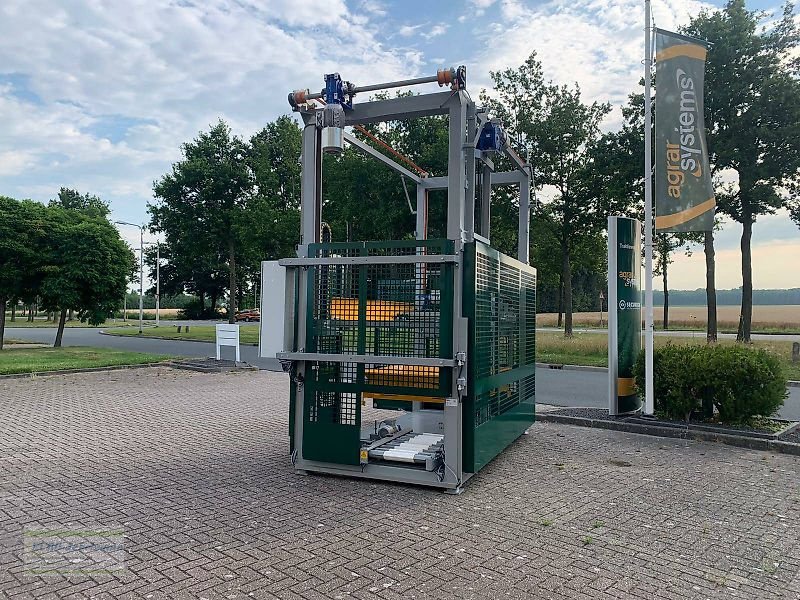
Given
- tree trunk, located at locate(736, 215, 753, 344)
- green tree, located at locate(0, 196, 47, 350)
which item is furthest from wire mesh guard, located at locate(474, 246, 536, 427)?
tree trunk, located at locate(736, 215, 753, 344)

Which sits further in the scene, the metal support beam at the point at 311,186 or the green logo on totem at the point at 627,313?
the green logo on totem at the point at 627,313

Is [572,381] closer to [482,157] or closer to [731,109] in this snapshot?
[482,157]

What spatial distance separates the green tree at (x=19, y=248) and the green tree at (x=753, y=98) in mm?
24125

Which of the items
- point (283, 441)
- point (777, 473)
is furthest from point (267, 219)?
point (777, 473)

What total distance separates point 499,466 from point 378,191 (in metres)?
19.4

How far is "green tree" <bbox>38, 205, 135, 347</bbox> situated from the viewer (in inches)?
809

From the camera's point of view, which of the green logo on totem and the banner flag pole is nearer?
the banner flag pole

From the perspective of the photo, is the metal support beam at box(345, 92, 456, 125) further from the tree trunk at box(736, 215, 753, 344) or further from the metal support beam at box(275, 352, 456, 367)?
the tree trunk at box(736, 215, 753, 344)

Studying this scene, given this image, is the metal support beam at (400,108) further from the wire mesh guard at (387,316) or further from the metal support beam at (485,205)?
the metal support beam at (485,205)

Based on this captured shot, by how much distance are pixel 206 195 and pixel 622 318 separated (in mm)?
33232

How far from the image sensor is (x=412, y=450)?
590 cm

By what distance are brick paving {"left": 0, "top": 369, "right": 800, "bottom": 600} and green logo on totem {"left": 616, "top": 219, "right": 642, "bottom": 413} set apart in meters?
1.29
